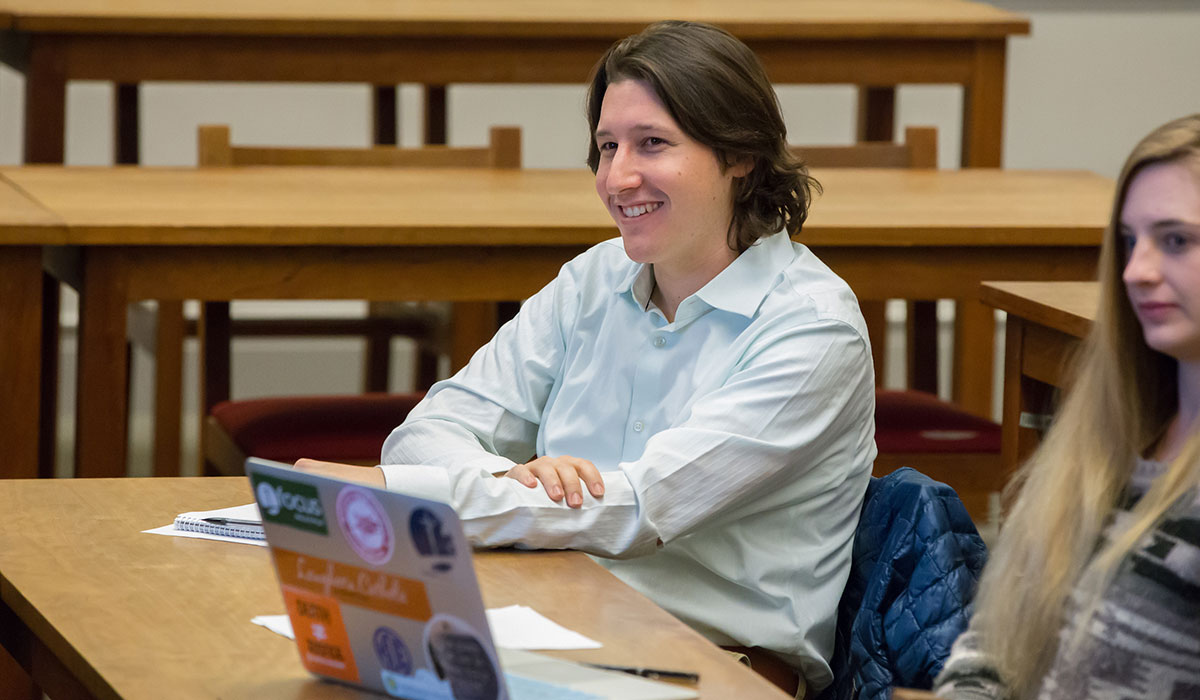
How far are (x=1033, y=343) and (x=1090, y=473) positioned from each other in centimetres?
121

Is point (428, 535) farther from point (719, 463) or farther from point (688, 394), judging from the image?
point (688, 394)

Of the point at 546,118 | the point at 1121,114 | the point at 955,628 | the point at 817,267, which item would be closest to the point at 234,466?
the point at 817,267

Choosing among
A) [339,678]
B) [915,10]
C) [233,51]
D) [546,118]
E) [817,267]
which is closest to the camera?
[339,678]

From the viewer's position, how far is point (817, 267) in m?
1.80

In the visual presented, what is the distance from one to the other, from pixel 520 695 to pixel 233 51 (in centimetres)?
308

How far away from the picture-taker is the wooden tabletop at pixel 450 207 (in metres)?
2.65

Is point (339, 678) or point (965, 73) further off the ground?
point (965, 73)

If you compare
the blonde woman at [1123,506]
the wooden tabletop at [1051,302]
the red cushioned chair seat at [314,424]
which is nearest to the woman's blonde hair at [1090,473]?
the blonde woman at [1123,506]


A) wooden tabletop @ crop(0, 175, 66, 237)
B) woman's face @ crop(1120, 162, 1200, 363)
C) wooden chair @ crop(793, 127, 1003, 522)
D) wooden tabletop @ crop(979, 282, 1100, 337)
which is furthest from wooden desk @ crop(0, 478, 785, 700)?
wooden chair @ crop(793, 127, 1003, 522)

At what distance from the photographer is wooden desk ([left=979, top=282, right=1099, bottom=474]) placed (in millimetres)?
2303

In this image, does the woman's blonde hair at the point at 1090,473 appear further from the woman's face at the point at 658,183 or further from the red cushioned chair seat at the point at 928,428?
the red cushioned chair seat at the point at 928,428

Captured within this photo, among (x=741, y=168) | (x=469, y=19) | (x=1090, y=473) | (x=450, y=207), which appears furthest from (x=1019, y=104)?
(x=1090, y=473)

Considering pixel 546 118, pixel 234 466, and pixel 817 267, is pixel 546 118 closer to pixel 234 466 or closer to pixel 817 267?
pixel 234 466

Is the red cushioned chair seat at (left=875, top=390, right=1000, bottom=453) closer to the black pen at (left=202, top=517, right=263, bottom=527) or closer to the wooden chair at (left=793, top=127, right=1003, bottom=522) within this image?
the wooden chair at (left=793, top=127, right=1003, bottom=522)
